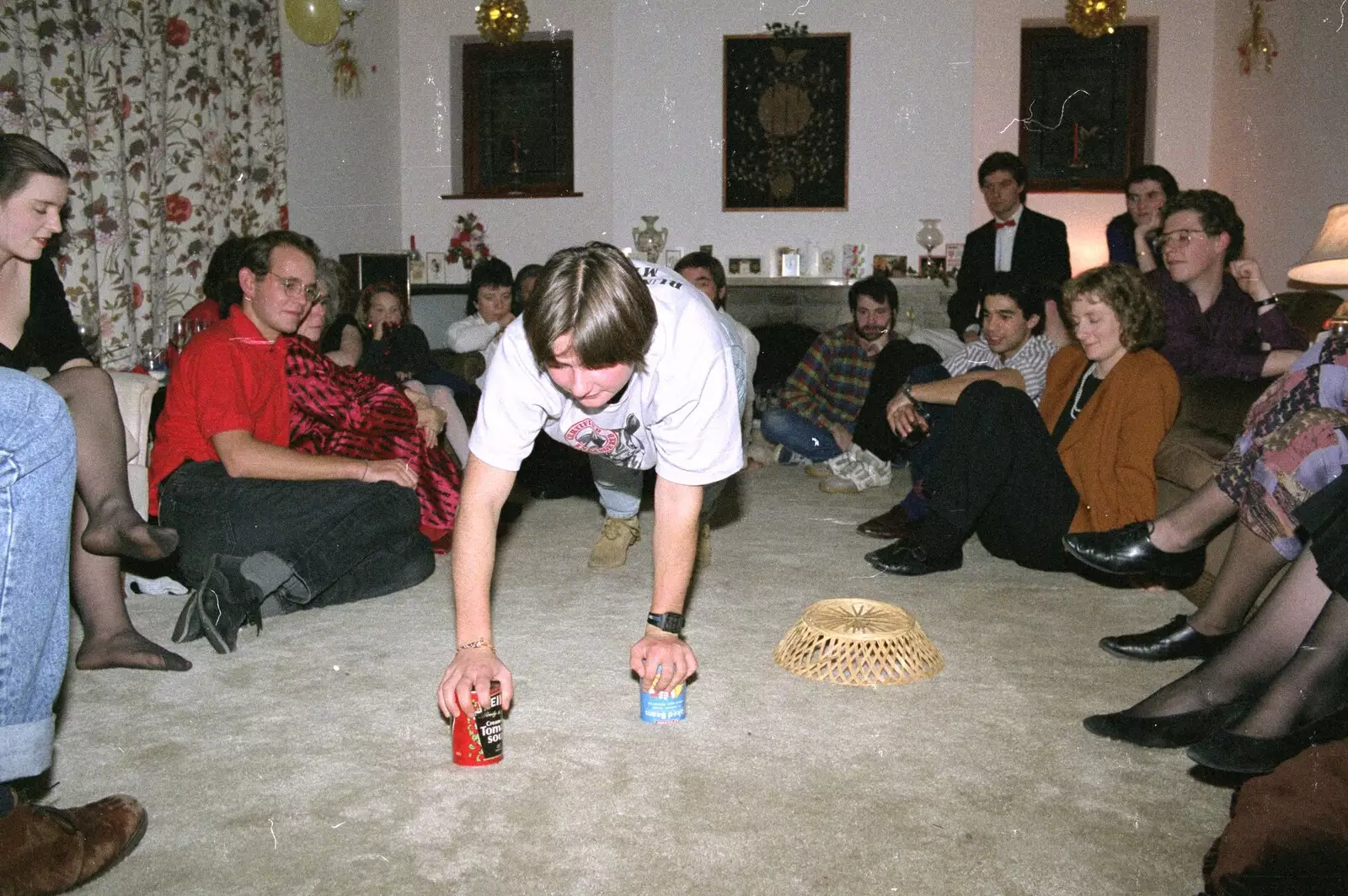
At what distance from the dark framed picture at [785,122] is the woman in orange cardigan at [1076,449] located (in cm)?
400

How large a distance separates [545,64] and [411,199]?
1250 mm

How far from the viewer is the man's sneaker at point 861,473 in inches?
166

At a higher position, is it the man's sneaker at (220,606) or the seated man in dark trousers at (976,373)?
the seated man in dark trousers at (976,373)

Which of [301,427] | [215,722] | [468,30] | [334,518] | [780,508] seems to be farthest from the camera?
[468,30]

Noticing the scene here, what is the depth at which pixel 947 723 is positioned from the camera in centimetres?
189

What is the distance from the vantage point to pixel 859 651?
2102 mm

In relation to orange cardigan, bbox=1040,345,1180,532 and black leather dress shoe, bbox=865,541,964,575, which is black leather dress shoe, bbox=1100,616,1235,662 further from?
black leather dress shoe, bbox=865,541,964,575

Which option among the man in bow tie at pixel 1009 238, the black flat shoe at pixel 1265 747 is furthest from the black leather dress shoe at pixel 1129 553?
the man in bow tie at pixel 1009 238

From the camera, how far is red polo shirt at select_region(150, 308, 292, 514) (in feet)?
8.18

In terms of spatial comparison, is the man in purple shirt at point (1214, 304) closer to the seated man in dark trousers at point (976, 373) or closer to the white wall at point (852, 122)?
the seated man in dark trousers at point (976, 373)

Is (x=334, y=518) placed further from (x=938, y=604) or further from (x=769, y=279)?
(x=769, y=279)

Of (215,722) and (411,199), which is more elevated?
(411,199)

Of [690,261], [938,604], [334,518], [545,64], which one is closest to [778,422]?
[690,261]

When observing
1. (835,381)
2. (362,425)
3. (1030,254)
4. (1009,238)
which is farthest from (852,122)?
(362,425)
